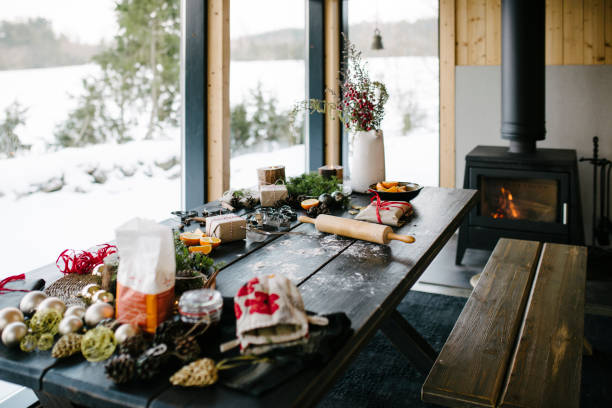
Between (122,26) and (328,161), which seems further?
(328,161)

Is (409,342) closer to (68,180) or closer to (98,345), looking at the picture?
(98,345)

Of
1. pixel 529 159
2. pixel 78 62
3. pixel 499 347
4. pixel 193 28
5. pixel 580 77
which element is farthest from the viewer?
pixel 580 77

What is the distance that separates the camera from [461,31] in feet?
16.3

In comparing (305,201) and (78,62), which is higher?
(78,62)

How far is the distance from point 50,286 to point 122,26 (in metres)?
1.96

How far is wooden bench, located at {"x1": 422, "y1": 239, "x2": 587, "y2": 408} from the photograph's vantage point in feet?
5.43

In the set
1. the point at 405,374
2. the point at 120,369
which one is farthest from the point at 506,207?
the point at 120,369

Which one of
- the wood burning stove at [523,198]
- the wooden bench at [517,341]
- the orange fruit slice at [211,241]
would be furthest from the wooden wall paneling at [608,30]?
the orange fruit slice at [211,241]

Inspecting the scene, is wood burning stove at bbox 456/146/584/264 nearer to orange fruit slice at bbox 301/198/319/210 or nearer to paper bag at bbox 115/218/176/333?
orange fruit slice at bbox 301/198/319/210

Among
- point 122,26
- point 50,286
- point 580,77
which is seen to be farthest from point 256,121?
point 50,286

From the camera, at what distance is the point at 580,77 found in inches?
181

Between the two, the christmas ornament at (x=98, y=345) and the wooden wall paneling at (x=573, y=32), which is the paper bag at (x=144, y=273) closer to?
the christmas ornament at (x=98, y=345)

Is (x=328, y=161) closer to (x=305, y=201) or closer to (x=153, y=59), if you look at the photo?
(x=153, y=59)

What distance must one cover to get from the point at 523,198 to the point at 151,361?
3.59 meters
